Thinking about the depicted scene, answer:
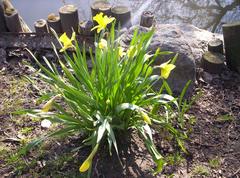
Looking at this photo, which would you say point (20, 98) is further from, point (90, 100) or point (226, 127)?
point (226, 127)

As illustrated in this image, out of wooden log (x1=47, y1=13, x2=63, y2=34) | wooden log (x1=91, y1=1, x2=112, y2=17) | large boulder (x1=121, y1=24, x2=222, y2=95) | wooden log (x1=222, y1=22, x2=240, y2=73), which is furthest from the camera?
wooden log (x1=47, y1=13, x2=63, y2=34)

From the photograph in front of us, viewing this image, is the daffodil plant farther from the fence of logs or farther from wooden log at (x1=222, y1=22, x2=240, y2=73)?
wooden log at (x1=222, y1=22, x2=240, y2=73)

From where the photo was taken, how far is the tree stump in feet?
10.1

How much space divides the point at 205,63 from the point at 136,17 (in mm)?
1884

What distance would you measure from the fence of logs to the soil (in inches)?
14.4

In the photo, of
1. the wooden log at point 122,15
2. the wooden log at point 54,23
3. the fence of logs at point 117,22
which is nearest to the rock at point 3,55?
the fence of logs at point 117,22

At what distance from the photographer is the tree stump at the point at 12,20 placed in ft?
10.1

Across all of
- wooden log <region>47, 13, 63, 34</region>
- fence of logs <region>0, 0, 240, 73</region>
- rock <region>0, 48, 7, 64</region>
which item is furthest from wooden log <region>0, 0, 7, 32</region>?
wooden log <region>47, 13, 63, 34</region>

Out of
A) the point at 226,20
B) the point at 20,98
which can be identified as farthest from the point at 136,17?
the point at 20,98

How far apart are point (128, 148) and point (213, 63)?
1.18m

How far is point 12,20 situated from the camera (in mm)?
3105

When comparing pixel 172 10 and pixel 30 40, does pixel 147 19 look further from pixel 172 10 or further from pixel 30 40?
pixel 172 10

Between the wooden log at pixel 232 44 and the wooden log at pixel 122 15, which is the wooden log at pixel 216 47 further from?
the wooden log at pixel 122 15

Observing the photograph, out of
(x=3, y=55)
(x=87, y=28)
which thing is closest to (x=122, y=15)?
(x=87, y=28)
